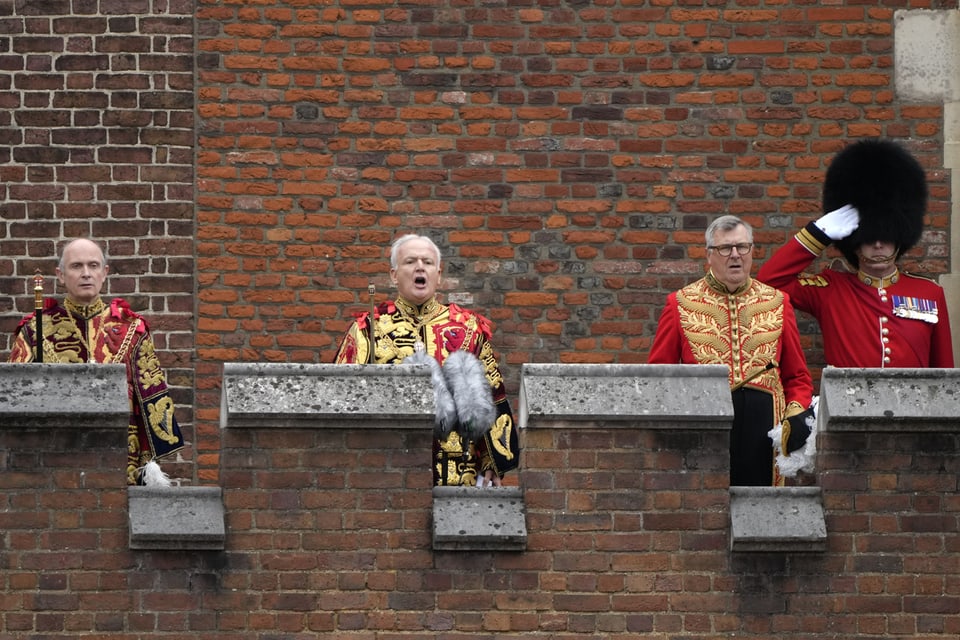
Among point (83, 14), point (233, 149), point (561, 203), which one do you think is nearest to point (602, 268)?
point (561, 203)

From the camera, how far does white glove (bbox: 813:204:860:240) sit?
10414 mm

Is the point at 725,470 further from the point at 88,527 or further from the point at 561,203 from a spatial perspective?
the point at 561,203

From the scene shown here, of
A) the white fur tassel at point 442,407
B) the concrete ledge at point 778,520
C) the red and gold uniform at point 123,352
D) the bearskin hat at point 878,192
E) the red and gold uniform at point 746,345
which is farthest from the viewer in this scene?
the bearskin hat at point 878,192

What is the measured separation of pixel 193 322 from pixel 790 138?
313cm

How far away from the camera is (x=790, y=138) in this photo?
11141mm

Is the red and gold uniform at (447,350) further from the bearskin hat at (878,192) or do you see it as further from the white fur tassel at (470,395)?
the bearskin hat at (878,192)

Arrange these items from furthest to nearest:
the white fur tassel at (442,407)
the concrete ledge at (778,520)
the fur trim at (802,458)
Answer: the white fur tassel at (442,407) < the fur trim at (802,458) < the concrete ledge at (778,520)

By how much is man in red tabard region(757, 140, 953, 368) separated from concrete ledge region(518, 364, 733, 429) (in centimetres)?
234

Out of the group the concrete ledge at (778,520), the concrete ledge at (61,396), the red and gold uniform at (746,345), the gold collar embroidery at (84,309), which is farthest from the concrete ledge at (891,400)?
the gold collar embroidery at (84,309)

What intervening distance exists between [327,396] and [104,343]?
6.38ft

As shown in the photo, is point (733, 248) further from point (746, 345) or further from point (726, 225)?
point (746, 345)

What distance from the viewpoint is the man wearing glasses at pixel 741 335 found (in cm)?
955

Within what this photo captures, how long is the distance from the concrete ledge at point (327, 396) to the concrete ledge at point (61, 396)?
402mm

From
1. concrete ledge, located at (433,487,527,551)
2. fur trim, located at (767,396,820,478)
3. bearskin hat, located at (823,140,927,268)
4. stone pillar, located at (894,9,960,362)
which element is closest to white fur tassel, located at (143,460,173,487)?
concrete ledge, located at (433,487,527,551)
